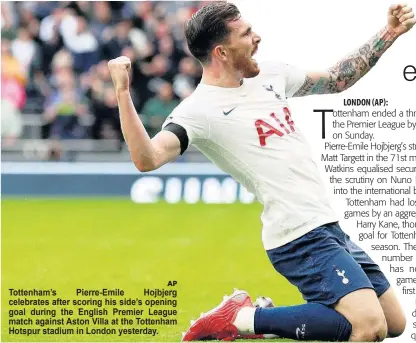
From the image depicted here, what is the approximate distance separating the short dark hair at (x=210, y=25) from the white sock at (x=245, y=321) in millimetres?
1664

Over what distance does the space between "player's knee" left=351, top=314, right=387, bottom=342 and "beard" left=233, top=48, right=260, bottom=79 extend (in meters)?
1.66

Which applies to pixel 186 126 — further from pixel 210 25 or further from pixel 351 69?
pixel 351 69

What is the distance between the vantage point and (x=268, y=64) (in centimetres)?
725

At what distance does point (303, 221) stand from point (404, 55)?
5.90 feet

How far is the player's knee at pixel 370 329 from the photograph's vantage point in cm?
657

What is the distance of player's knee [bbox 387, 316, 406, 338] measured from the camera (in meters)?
7.15

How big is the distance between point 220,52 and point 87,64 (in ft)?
38.2

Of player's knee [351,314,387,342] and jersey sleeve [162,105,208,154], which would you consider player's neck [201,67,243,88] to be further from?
player's knee [351,314,387,342]

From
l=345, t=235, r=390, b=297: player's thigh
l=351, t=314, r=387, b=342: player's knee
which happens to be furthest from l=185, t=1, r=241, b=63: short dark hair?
l=351, t=314, r=387, b=342: player's knee

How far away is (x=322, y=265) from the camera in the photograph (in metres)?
6.72

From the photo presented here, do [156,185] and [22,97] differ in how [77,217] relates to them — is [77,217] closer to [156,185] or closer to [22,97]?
[156,185]

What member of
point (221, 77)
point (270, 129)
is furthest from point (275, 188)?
point (221, 77)

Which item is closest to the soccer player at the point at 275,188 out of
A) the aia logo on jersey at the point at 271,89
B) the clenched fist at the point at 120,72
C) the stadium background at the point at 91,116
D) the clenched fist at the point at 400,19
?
the aia logo on jersey at the point at 271,89

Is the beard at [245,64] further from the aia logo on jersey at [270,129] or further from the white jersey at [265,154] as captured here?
the aia logo on jersey at [270,129]
